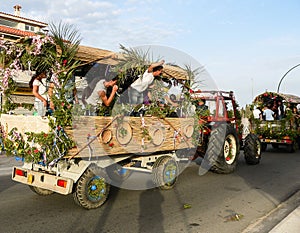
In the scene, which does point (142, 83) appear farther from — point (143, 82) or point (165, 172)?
point (165, 172)

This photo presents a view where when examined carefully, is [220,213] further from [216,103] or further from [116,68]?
[216,103]

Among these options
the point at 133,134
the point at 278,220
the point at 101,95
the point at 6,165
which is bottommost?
the point at 278,220

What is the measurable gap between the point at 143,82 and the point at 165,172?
1.97 meters

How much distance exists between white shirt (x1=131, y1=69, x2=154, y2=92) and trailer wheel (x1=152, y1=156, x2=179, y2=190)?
157cm

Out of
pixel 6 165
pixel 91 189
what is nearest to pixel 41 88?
pixel 91 189

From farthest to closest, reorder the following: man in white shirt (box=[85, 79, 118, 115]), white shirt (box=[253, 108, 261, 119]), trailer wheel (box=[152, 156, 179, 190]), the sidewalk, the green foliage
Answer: white shirt (box=[253, 108, 261, 119])
the sidewalk
trailer wheel (box=[152, 156, 179, 190])
man in white shirt (box=[85, 79, 118, 115])
the green foliage

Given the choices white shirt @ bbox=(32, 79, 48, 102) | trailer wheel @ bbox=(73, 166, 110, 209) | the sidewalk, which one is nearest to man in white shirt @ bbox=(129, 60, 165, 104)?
white shirt @ bbox=(32, 79, 48, 102)

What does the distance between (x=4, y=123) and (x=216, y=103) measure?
19.5 ft

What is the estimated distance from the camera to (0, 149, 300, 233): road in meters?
4.80

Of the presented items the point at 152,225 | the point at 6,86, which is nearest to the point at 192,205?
the point at 152,225

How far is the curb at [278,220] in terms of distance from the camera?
473cm

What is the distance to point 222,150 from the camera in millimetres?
8508

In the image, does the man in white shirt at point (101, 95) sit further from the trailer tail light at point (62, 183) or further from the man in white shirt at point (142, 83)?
the trailer tail light at point (62, 183)

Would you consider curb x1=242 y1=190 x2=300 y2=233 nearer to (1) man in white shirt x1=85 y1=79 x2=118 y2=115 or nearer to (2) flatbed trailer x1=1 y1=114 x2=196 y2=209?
(2) flatbed trailer x1=1 y1=114 x2=196 y2=209
